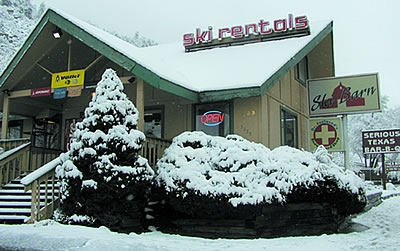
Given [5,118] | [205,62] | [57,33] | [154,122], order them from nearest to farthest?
[57,33] < [5,118] < [154,122] < [205,62]

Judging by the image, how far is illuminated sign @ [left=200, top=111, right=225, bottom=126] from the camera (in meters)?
12.9

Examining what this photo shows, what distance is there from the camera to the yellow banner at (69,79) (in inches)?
470

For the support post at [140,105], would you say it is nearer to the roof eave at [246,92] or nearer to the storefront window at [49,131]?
the roof eave at [246,92]

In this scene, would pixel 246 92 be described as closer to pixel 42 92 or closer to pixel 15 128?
pixel 42 92

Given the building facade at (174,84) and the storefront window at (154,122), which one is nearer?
the building facade at (174,84)

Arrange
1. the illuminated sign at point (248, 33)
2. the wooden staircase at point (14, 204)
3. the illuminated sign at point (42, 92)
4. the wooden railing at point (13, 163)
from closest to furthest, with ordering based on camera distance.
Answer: the wooden staircase at point (14, 204)
the wooden railing at point (13, 163)
the illuminated sign at point (42, 92)
the illuminated sign at point (248, 33)

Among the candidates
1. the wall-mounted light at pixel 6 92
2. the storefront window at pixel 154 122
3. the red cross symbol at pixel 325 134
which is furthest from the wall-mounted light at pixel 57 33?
the red cross symbol at pixel 325 134

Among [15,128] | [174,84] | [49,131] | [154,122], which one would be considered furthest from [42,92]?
[15,128]

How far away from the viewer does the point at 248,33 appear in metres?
17.0

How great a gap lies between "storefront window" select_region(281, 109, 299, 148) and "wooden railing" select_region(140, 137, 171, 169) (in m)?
4.43

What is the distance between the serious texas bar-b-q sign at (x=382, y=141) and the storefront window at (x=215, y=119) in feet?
43.8

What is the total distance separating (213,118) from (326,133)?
→ 5473mm

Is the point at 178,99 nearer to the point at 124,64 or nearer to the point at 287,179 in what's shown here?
the point at 124,64

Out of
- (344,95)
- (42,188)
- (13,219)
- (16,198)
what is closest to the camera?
(13,219)
